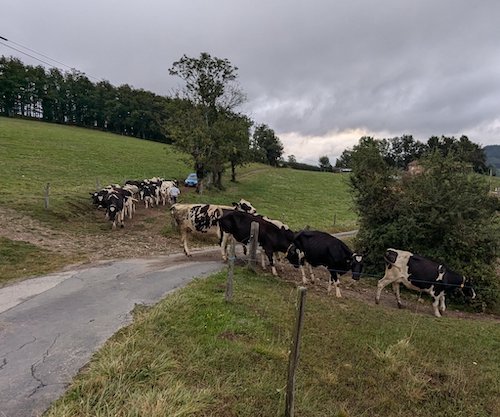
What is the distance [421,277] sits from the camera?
40.4ft

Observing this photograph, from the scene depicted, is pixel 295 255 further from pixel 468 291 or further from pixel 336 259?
pixel 468 291

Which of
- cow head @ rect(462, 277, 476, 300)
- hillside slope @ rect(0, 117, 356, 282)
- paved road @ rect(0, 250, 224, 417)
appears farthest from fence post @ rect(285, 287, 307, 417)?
cow head @ rect(462, 277, 476, 300)

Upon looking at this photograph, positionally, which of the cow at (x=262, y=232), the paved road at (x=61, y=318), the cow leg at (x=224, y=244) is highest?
the cow at (x=262, y=232)

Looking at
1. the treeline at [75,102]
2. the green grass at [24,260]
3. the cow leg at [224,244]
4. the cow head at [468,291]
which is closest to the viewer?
the green grass at [24,260]

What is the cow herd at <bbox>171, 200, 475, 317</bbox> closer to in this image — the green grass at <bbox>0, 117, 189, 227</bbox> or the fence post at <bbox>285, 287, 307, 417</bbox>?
the fence post at <bbox>285, 287, 307, 417</bbox>

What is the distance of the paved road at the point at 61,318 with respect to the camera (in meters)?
5.24

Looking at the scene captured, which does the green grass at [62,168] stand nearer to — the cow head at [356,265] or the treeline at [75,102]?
the cow head at [356,265]

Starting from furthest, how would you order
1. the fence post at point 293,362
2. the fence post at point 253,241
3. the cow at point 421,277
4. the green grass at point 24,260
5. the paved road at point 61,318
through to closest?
the fence post at point 253,241 → the cow at point 421,277 → the green grass at point 24,260 → the paved road at point 61,318 → the fence post at point 293,362

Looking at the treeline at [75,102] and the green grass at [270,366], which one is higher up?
the treeline at [75,102]

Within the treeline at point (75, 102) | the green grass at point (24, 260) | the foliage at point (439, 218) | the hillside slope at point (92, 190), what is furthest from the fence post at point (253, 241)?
the treeline at point (75, 102)

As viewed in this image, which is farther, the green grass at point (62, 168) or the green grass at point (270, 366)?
the green grass at point (62, 168)

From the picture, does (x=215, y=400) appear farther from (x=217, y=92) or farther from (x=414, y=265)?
(x=217, y=92)

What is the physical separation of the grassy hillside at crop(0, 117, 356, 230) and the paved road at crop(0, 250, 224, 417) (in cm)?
748

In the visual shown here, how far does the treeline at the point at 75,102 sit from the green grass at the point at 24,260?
73.6 m
